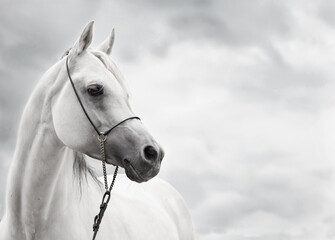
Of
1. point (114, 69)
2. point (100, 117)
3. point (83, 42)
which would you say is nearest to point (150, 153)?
point (100, 117)

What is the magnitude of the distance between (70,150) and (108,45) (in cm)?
112

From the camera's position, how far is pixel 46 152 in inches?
159

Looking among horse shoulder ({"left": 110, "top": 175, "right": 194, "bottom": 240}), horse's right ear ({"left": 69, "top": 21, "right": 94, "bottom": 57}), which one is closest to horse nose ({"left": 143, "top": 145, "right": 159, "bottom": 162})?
horse's right ear ({"left": 69, "top": 21, "right": 94, "bottom": 57})

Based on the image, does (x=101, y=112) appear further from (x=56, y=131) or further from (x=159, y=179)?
(x=159, y=179)

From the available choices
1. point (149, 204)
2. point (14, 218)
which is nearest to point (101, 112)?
point (14, 218)

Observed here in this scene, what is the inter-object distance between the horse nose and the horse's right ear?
45.3 inches

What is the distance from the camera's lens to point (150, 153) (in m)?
3.71

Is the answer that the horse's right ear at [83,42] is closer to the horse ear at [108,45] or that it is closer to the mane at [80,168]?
the horse ear at [108,45]

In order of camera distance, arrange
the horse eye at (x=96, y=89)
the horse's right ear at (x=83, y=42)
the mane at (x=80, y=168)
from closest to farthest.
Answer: the horse eye at (x=96, y=89) → the horse's right ear at (x=83, y=42) → the mane at (x=80, y=168)

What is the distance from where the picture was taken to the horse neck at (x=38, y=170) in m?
4.05

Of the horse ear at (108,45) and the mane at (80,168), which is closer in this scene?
the mane at (80,168)

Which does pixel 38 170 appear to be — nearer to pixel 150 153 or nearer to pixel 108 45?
pixel 150 153

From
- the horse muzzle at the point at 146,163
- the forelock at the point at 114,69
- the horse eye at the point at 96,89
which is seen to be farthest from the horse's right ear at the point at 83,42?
the horse muzzle at the point at 146,163

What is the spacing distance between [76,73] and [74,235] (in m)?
1.37
